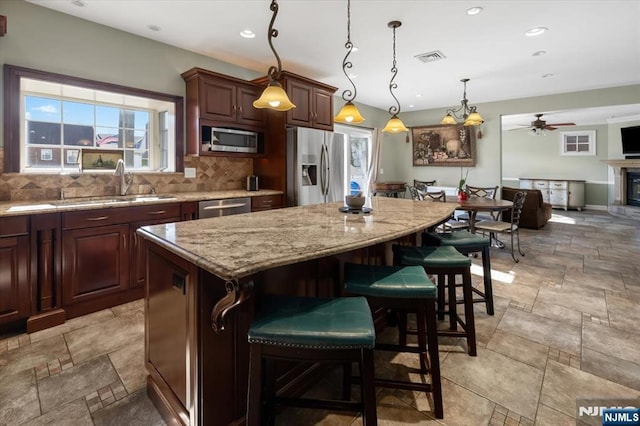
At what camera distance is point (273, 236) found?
1481mm

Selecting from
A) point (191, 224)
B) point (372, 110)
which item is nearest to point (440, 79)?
point (372, 110)

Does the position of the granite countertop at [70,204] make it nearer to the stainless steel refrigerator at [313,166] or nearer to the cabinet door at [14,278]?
the cabinet door at [14,278]

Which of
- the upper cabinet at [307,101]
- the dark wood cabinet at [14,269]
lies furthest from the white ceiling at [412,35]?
the dark wood cabinet at [14,269]

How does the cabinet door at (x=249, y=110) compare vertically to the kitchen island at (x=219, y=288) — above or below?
above

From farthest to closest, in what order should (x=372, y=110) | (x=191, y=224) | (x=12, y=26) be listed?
(x=372, y=110) < (x=12, y=26) < (x=191, y=224)

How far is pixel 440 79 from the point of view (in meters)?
5.07

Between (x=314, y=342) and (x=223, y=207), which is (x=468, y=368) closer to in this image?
(x=314, y=342)

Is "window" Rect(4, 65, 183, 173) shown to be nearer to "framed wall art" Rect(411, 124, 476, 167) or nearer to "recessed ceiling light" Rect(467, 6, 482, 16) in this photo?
"recessed ceiling light" Rect(467, 6, 482, 16)

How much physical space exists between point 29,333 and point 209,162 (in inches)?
98.3

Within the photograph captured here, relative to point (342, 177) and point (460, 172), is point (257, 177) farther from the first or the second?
point (460, 172)

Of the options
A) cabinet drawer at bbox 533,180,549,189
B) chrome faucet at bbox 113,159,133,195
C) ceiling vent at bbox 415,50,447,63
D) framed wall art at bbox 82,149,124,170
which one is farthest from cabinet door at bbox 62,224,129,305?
cabinet drawer at bbox 533,180,549,189

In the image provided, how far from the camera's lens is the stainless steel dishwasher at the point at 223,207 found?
3375 millimetres

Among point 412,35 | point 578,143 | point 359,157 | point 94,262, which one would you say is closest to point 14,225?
point 94,262

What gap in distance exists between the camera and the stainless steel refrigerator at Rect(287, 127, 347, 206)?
4141 millimetres
